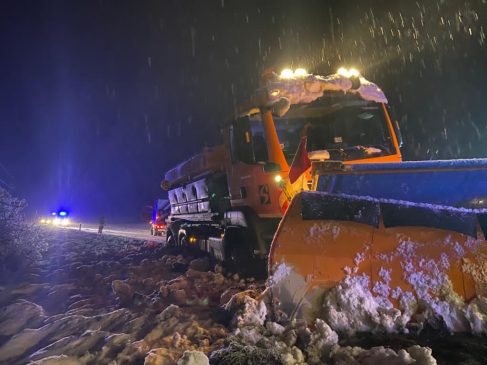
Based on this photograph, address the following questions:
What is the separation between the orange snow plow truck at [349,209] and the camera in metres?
3.45

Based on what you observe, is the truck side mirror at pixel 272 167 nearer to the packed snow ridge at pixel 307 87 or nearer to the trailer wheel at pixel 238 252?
the packed snow ridge at pixel 307 87

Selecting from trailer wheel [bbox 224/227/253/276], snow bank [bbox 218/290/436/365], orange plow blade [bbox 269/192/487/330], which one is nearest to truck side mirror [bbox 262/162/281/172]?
trailer wheel [bbox 224/227/253/276]


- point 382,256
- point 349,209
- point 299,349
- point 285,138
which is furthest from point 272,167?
point 299,349

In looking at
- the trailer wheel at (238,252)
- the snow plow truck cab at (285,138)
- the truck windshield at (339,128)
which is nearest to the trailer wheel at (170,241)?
the trailer wheel at (238,252)

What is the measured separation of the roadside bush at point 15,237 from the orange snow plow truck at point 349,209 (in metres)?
6.65

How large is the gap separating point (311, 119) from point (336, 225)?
272 cm

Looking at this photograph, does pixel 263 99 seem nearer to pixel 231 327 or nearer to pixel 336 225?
pixel 336 225

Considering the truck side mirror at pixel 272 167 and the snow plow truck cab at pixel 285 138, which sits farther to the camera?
the snow plow truck cab at pixel 285 138

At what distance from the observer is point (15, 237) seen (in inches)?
384

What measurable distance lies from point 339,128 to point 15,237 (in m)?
8.22

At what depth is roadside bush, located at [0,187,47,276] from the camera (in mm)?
9342

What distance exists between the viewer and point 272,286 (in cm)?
368

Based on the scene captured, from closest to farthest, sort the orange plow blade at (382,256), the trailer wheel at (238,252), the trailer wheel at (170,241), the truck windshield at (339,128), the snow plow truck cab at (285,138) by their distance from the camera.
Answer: the orange plow blade at (382,256)
the snow plow truck cab at (285,138)
the truck windshield at (339,128)
the trailer wheel at (238,252)
the trailer wheel at (170,241)

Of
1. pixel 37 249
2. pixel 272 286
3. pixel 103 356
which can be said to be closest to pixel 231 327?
pixel 272 286
